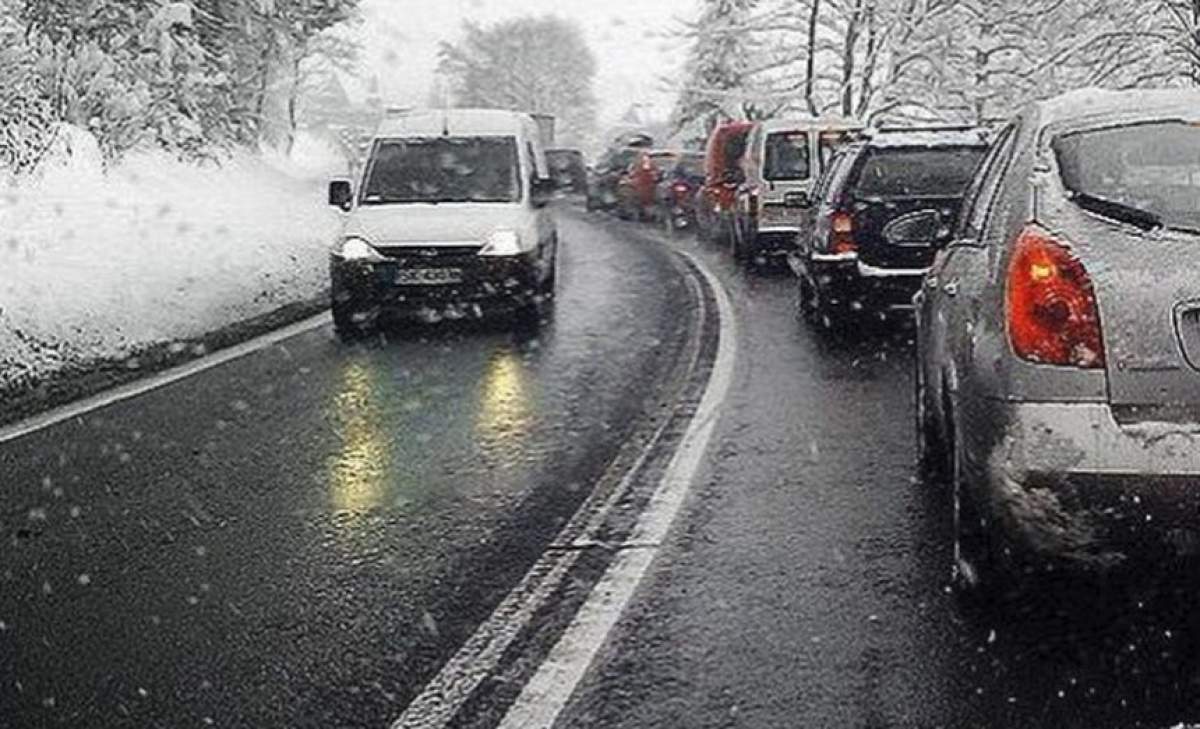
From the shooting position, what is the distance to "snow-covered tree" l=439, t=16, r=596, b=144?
12625 centimetres

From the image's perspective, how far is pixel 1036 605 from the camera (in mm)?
5512

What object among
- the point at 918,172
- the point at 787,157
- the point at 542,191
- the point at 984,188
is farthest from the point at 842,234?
the point at 787,157

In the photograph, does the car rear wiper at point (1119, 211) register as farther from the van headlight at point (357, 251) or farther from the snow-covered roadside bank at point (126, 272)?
the van headlight at point (357, 251)

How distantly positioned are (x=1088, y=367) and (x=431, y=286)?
954cm

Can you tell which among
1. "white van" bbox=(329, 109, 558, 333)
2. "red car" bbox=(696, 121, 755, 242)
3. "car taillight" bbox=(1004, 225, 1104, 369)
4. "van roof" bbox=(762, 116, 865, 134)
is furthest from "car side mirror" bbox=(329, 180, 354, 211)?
"red car" bbox=(696, 121, 755, 242)

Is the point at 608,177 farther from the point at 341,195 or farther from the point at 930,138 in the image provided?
the point at 930,138

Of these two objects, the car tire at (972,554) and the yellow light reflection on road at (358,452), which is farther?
the yellow light reflection on road at (358,452)

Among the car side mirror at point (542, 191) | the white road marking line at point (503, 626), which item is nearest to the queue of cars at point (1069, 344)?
the white road marking line at point (503, 626)

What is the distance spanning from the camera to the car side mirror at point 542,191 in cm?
1566

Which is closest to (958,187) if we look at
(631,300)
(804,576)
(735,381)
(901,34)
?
(735,381)

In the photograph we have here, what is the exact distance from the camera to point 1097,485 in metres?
4.80

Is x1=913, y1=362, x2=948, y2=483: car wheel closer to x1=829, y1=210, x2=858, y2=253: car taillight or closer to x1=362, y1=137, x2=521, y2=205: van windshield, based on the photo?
x1=829, y1=210, x2=858, y2=253: car taillight

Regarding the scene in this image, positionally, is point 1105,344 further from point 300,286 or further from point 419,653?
point 300,286

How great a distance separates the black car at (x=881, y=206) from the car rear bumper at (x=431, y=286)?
2547 millimetres
